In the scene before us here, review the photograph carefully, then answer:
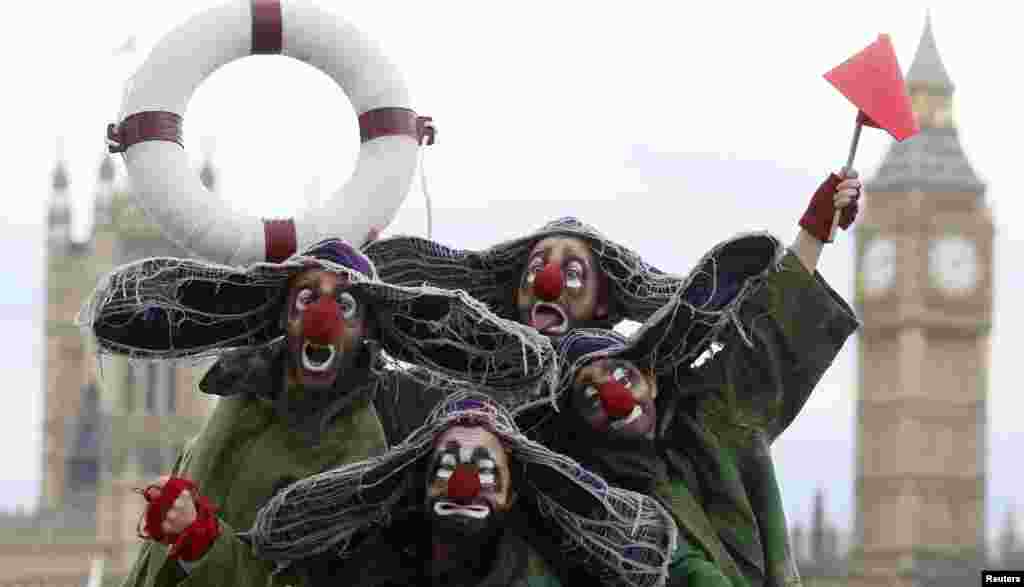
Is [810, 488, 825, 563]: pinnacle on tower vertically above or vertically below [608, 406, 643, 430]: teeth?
below

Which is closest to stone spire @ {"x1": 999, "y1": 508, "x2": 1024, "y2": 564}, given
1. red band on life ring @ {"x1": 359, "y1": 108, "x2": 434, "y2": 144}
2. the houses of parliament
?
the houses of parliament

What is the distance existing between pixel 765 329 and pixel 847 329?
0.71 ft

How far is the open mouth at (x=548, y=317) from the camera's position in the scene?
8258mm

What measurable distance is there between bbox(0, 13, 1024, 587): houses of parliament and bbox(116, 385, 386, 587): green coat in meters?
77.1

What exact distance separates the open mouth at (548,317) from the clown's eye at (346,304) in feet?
2.14

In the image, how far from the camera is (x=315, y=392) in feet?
25.5

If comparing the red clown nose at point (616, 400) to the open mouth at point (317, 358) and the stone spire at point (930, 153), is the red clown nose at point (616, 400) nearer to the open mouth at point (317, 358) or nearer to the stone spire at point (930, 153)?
the open mouth at point (317, 358)

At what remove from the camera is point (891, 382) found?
91438 millimetres

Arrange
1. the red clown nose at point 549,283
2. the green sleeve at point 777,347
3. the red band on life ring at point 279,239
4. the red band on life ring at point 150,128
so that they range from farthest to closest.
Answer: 1. the red band on life ring at point 150,128
2. the red band on life ring at point 279,239
3. the red clown nose at point 549,283
4. the green sleeve at point 777,347

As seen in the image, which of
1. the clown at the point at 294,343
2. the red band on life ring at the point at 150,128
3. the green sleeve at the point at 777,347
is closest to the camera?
the clown at the point at 294,343

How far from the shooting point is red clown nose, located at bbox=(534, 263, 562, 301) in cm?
819

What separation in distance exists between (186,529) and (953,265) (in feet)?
276

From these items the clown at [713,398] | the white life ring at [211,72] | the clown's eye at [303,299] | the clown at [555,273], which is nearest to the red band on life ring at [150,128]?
the white life ring at [211,72]

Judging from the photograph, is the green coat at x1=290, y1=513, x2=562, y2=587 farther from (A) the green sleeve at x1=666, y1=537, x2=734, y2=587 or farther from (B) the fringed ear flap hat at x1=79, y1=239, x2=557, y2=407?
(B) the fringed ear flap hat at x1=79, y1=239, x2=557, y2=407
